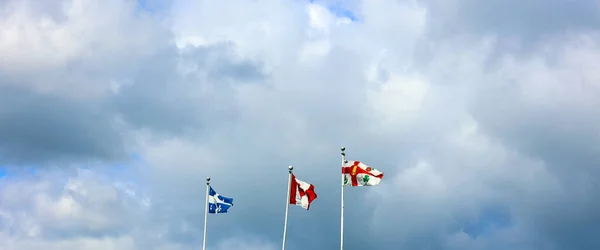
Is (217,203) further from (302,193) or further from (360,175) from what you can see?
(360,175)

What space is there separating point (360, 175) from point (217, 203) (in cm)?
2340

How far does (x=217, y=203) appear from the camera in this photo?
98.6 metres

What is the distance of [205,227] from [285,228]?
17394mm

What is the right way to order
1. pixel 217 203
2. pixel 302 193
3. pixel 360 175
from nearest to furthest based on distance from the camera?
pixel 360 175 < pixel 302 193 < pixel 217 203

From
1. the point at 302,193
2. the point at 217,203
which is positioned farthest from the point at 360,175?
the point at 217,203

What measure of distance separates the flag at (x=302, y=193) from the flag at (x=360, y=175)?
4.87 metres

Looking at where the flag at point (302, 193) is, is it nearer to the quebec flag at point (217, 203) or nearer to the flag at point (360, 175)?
the flag at point (360, 175)

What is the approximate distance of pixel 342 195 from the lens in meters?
83.6

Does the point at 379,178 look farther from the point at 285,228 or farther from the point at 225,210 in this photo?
the point at 225,210

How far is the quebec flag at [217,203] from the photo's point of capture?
323 ft

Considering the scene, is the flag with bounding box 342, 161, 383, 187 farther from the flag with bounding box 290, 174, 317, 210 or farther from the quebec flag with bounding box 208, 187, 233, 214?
the quebec flag with bounding box 208, 187, 233, 214

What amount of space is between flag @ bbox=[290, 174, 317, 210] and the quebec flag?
13777 millimetres

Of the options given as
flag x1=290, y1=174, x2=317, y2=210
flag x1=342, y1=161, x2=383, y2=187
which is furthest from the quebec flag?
flag x1=342, y1=161, x2=383, y2=187

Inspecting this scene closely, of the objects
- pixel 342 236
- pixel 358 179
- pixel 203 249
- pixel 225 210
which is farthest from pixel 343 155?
pixel 203 249
